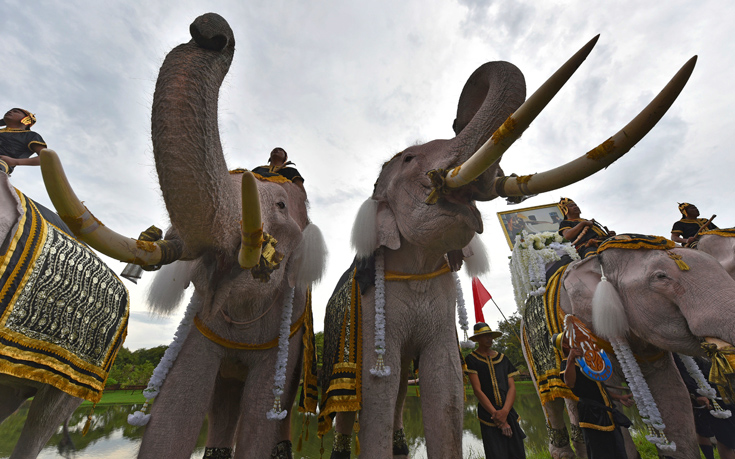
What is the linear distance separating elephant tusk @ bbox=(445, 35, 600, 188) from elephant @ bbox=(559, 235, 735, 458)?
187cm

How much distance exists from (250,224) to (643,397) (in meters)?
3.12

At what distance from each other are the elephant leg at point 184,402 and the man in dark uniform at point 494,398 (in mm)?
2705

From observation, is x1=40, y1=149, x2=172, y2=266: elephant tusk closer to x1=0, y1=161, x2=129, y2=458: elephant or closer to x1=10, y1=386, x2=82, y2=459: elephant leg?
x1=0, y1=161, x2=129, y2=458: elephant

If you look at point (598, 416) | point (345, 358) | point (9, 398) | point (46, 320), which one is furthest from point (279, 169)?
point (598, 416)

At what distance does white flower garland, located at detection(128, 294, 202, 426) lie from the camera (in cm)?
159

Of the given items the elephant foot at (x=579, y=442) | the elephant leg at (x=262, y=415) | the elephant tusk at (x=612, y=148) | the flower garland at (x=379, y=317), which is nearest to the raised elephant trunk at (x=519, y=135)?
the elephant tusk at (x=612, y=148)

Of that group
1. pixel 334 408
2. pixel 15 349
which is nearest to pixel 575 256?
pixel 334 408

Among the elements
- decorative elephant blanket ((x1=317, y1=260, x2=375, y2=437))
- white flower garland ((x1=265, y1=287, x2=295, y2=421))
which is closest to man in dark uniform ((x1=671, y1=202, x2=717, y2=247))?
decorative elephant blanket ((x1=317, y1=260, x2=375, y2=437))

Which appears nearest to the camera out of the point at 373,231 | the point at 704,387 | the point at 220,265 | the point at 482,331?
the point at 220,265

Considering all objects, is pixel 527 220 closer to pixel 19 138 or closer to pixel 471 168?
pixel 471 168

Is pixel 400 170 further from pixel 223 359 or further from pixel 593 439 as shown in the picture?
pixel 593 439

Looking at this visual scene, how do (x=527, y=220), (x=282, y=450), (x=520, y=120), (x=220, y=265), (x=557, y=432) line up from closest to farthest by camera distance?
(x=520, y=120) < (x=220, y=265) < (x=282, y=450) < (x=557, y=432) < (x=527, y=220)

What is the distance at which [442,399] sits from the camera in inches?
81.7

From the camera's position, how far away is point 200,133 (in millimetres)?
1140
